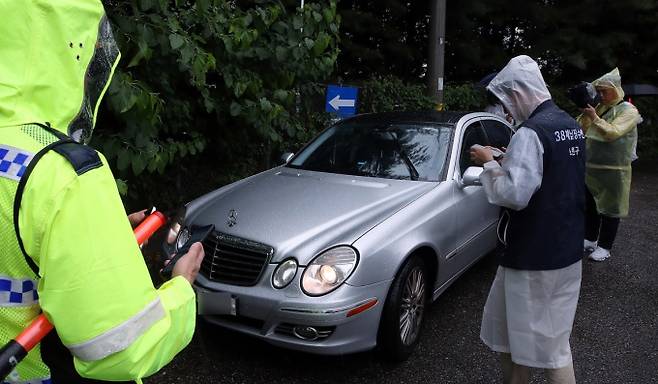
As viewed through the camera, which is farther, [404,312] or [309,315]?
[404,312]

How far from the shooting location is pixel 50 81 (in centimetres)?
97

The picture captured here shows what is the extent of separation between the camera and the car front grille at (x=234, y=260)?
9.34 feet

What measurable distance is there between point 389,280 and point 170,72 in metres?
2.59

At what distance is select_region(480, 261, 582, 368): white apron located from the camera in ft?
7.56

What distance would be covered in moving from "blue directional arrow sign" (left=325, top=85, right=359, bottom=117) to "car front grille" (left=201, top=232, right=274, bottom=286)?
3.62 metres

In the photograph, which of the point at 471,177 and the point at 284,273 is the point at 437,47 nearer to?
the point at 471,177

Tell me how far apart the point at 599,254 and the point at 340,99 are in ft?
10.9

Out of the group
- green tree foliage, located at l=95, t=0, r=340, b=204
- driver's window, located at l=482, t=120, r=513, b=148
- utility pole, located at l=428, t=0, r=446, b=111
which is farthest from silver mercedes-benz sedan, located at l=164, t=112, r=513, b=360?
utility pole, located at l=428, t=0, r=446, b=111

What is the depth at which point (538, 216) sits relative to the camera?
7.38 feet

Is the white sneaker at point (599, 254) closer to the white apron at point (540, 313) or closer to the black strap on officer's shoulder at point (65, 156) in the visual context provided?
the white apron at point (540, 313)

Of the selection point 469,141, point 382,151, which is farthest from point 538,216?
point 469,141

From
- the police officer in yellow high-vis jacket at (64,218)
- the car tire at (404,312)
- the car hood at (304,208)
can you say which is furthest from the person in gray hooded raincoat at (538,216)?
the police officer in yellow high-vis jacket at (64,218)

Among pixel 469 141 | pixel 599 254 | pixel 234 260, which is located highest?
pixel 469 141

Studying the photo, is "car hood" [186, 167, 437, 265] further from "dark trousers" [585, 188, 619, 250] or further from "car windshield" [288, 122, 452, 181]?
"dark trousers" [585, 188, 619, 250]
